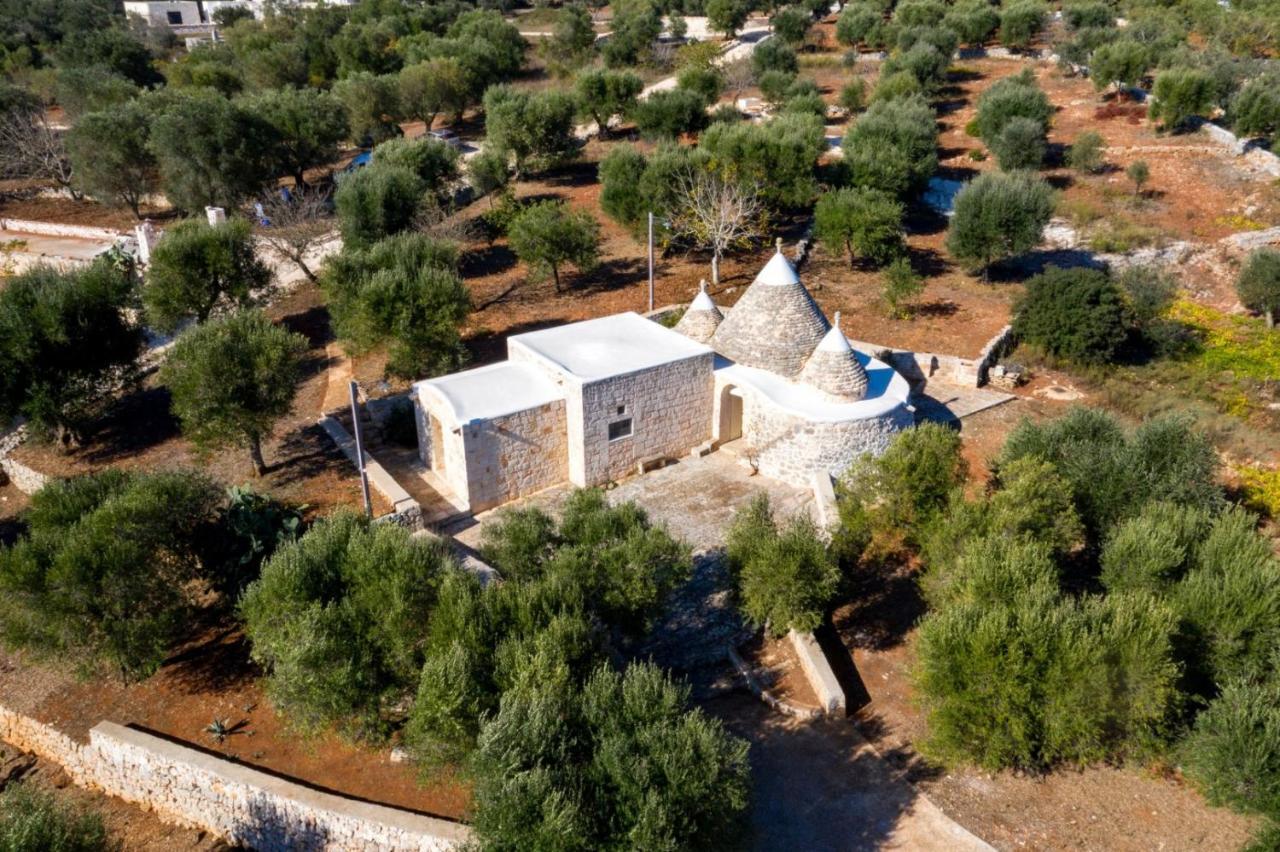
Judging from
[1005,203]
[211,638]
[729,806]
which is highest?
[1005,203]

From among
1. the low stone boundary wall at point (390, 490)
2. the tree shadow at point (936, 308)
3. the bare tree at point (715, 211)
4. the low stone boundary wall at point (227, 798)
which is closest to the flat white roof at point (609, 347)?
the low stone boundary wall at point (390, 490)

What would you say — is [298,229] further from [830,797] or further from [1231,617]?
[1231,617]

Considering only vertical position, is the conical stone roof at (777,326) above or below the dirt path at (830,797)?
above

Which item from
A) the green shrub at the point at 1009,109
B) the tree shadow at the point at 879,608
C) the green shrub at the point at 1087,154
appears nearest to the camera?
the tree shadow at the point at 879,608

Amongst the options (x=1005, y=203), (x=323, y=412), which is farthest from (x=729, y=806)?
(x=1005, y=203)

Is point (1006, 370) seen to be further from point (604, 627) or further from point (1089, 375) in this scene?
point (604, 627)

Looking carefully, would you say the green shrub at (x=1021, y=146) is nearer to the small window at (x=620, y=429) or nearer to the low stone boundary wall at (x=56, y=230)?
the small window at (x=620, y=429)

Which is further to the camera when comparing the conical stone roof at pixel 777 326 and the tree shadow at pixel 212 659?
the conical stone roof at pixel 777 326
